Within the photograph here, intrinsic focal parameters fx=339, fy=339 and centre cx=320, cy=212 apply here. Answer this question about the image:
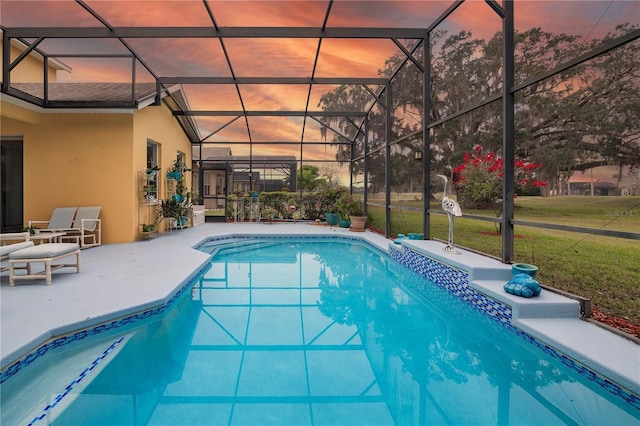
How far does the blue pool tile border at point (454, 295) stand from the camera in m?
2.40

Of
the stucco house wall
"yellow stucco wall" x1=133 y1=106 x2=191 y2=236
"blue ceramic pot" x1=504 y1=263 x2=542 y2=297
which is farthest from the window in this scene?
"blue ceramic pot" x1=504 y1=263 x2=542 y2=297

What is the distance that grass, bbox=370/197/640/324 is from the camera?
13.0 ft

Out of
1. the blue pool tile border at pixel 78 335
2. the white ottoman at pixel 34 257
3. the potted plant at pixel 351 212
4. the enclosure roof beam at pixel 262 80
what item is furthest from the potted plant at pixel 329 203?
the white ottoman at pixel 34 257

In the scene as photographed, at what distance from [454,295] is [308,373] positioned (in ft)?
9.27

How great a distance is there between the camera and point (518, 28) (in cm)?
690

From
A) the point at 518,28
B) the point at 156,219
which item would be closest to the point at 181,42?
the point at 156,219

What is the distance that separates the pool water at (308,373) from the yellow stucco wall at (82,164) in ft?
15.0

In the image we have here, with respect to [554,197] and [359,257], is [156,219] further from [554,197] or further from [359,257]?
[554,197]

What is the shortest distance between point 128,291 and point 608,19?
7.13 m

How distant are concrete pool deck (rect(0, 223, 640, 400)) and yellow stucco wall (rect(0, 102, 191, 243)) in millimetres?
2207

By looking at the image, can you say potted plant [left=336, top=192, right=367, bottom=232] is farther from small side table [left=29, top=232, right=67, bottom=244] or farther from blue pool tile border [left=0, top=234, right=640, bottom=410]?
small side table [left=29, top=232, right=67, bottom=244]

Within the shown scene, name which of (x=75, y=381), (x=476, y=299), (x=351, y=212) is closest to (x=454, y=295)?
(x=476, y=299)

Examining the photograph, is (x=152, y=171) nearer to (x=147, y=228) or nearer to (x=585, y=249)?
(x=147, y=228)

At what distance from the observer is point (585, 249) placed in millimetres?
5719
